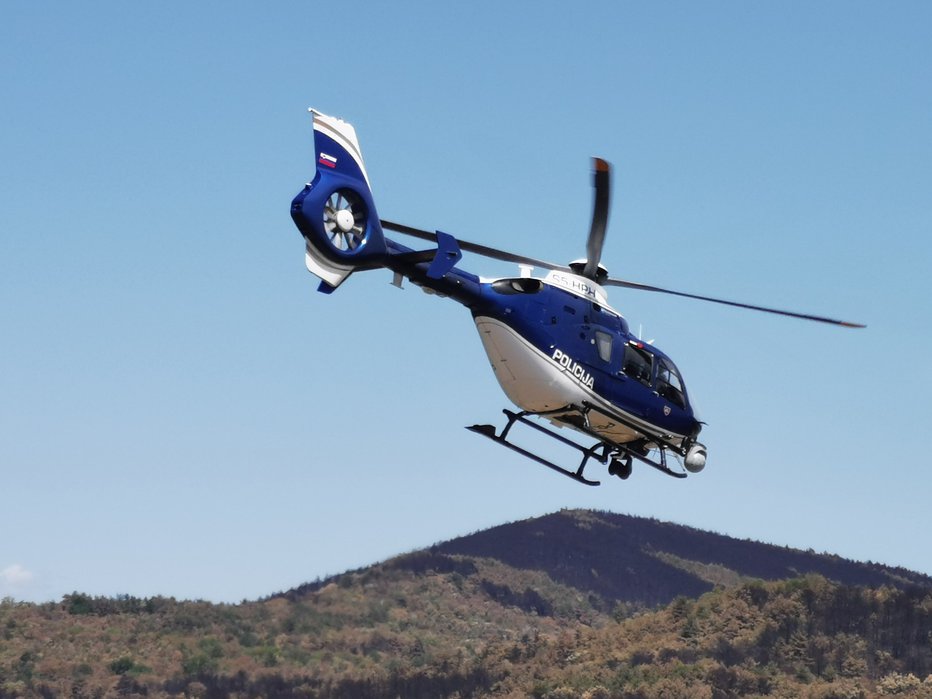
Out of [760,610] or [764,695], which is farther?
[760,610]

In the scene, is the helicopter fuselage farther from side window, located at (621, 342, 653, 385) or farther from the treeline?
the treeline

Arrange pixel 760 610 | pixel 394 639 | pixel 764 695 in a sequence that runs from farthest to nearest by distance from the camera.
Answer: pixel 394 639
pixel 760 610
pixel 764 695

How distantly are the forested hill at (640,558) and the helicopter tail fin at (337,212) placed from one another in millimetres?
121191

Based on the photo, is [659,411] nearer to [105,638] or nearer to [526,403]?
[526,403]

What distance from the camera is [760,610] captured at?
92.2 meters

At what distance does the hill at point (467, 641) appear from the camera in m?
84.9

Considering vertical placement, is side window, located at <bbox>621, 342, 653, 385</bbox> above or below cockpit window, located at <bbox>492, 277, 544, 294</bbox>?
below

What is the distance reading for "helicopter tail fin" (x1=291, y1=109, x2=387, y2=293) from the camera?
3023 cm

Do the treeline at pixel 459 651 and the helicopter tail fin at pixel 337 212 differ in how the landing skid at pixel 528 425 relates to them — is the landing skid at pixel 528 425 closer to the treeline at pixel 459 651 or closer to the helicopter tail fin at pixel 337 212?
the helicopter tail fin at pixel 337 212

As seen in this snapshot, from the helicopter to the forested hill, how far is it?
378 feet

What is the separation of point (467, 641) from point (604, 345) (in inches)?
3513

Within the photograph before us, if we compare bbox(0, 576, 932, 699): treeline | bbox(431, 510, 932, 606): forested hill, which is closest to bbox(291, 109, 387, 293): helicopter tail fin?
bbox(0, 576, 932, 699): treeline

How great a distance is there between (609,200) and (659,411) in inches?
226

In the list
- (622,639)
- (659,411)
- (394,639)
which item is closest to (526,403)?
(659,411)
